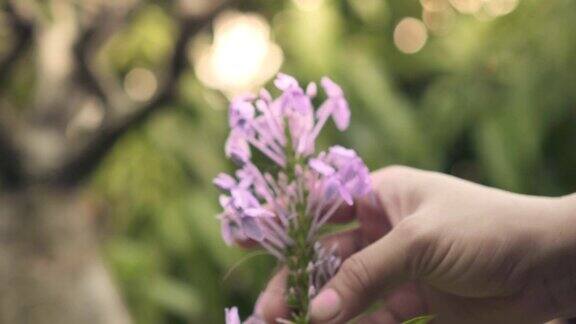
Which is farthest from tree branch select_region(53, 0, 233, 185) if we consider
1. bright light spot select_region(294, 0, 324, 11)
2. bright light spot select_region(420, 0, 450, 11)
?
bright light spot select_region(420, 0, 450, 11)

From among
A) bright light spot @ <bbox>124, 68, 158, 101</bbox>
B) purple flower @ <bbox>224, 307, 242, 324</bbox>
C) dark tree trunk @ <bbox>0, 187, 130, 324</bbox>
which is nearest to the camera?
purple flower @ <bbox>224, 307, 242, 324</bbox>

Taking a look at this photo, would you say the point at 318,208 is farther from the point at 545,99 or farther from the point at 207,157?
the point at 207,157

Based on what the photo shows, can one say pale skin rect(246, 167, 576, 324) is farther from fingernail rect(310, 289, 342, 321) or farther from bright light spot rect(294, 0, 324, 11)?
bright light spot rect(294, 0, 324, 11)

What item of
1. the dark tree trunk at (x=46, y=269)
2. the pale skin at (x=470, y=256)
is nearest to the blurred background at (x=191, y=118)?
the dark tree trunk at (x=46, y=269)

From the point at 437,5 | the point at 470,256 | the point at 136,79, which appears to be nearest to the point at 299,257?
the point at 470,256

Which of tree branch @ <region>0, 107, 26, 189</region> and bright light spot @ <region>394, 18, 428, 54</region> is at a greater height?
bright light spot @ <region>394, 18, 428, 54</region>

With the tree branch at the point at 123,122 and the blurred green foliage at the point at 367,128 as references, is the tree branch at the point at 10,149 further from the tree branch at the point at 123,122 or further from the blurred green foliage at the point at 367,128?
the blurred green foliage at the point at 367,128

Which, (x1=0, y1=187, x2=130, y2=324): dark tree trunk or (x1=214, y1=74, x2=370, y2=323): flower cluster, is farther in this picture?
(x1=0, y1=187, x2=130, y2=324): dark tree trunk
